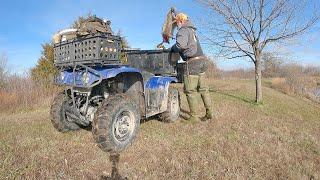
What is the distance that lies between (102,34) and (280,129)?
4462mm

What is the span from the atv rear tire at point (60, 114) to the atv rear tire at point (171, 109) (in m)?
2.15

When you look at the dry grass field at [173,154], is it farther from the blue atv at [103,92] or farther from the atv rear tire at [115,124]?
the blue atv at [103,92]

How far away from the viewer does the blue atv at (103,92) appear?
5098 millimetres

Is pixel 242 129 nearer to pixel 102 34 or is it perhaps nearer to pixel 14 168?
pixel 102 34

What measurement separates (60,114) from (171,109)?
2.50m

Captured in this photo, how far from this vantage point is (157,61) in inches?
296

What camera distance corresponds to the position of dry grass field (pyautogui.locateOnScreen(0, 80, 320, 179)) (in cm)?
424

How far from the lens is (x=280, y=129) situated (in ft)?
23.6

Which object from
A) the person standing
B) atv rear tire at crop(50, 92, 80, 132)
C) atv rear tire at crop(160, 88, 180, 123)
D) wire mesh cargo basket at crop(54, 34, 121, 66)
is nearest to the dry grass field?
atv rear tire at crop(50, 92, 80, 132)

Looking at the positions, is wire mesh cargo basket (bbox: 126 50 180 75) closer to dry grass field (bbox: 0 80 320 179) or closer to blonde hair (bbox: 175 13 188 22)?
blonde hair (bbox: 175 13 188 22)

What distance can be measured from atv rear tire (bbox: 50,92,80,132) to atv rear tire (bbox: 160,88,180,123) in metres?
2.15

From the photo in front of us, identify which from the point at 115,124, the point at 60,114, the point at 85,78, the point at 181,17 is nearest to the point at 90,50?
the point at 85,78

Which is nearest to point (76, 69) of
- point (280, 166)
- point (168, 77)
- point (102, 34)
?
point (102, 34)

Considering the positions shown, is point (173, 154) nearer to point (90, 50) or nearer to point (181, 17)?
point (90, 50)
